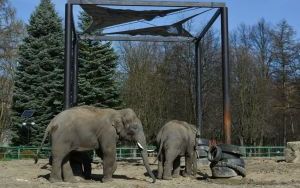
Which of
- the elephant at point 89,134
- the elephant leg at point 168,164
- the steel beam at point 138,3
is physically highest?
the steel beam at point 138,3

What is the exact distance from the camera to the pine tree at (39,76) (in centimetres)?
4247

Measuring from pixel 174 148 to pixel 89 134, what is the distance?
3376 mm

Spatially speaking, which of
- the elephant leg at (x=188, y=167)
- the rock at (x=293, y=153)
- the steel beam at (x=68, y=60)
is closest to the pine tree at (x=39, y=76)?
the rock at (x=293, y=153)

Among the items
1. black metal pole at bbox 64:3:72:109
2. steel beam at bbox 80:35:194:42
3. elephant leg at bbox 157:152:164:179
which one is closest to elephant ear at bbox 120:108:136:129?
elephant leg at bbox 157:152:164:179

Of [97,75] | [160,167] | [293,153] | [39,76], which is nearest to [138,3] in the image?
[160,167]

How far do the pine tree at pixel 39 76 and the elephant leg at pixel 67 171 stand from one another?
88.0 ft

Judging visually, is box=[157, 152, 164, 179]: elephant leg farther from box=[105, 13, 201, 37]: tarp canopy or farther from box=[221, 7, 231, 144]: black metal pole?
box=[105, 13, 201, 37]: tarp canopy

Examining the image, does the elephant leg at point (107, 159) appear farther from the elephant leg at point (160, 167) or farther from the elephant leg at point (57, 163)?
the elephant leg at point (160, 167)

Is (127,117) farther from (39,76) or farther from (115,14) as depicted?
(39,76)

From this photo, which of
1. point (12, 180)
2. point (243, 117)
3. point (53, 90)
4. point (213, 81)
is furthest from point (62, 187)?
point (243, 117)

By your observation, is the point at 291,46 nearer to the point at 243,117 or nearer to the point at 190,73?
the point at 243,117

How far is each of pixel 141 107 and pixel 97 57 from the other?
7.82 m

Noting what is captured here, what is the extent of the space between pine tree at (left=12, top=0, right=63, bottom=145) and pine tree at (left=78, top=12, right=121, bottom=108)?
1773 mm

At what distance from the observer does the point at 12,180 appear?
47.5 feet
